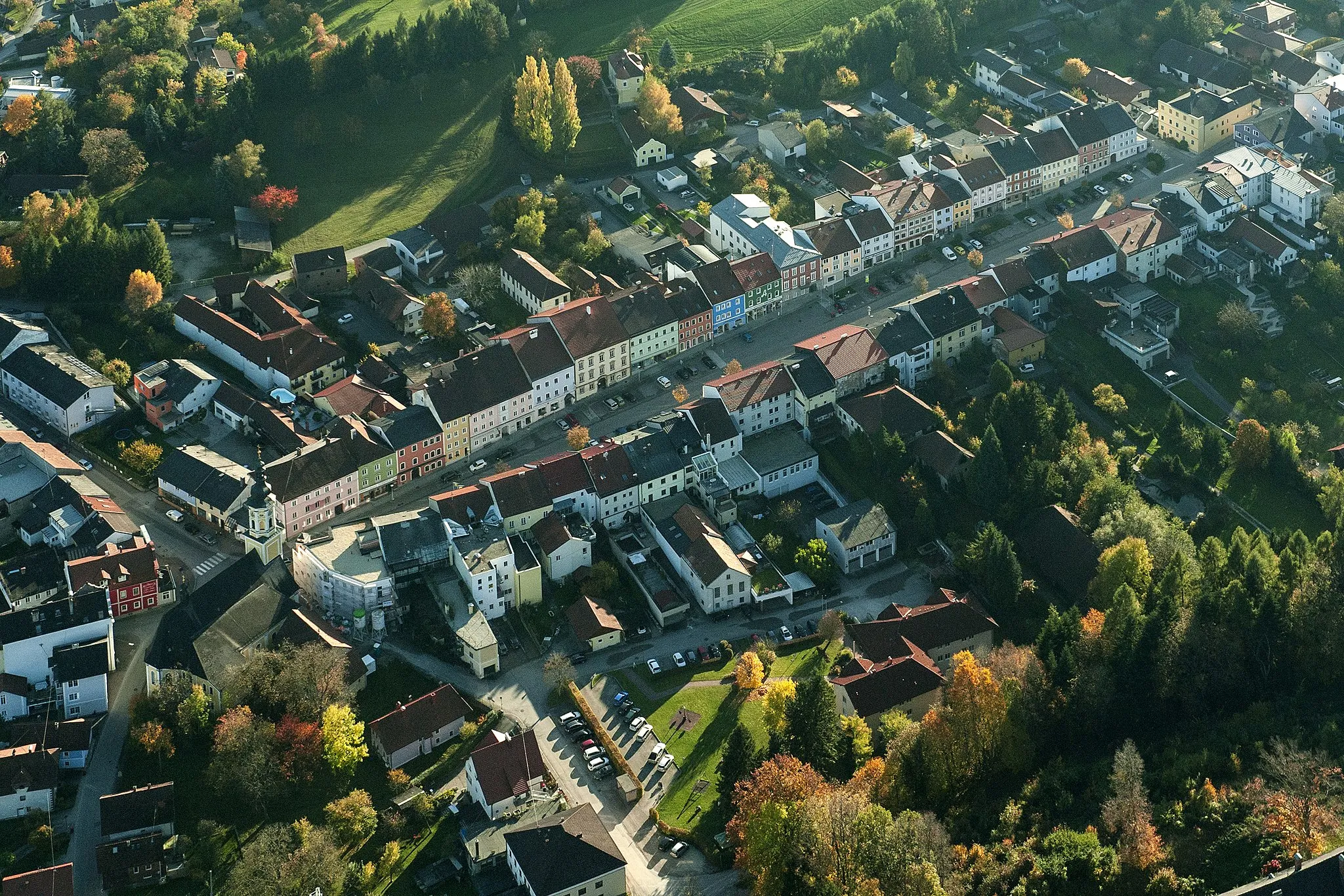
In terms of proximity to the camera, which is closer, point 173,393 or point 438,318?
point 173,393

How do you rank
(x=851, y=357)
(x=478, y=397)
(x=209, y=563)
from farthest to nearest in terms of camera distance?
(x=851, y=357) < (x=478, y=397) < (x=209, y=563)

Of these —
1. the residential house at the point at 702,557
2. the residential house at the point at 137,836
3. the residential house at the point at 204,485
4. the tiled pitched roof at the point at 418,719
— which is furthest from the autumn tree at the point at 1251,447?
the residential house at the point at 137,836

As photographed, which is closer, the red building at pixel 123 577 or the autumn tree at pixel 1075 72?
the red building at pixel 123 577

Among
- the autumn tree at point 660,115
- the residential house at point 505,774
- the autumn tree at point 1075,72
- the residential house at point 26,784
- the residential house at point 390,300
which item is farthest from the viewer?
the autumn tree at point 1075,72

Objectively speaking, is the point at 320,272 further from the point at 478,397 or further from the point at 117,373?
the point at 478,397

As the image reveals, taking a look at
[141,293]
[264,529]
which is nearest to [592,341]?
[264,529]

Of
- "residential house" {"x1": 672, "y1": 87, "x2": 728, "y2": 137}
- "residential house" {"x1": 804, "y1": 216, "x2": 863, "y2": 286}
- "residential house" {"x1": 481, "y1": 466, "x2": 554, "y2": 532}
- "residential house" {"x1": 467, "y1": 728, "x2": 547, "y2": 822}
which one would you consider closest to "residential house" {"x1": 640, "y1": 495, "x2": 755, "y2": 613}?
"residential house" {"x1": 481, "y1": 466, "x2": 554, "y2": 532}

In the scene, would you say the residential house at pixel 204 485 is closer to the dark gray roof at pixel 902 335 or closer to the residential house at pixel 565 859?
the residential house at pixel 565 859

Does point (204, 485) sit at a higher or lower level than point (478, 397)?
higher
